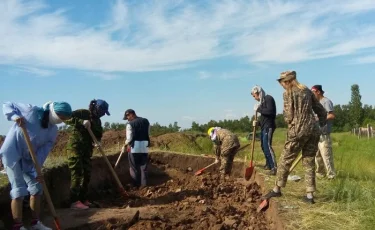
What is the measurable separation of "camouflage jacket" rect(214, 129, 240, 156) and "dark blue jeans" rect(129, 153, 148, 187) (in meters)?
1.59

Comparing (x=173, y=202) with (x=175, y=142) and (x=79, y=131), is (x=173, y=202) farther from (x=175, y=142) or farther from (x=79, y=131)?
(x=175, y=142)

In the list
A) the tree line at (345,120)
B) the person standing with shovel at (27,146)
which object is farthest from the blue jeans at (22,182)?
the tree line at (345,120)

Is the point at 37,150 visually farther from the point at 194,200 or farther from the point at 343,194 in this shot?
the point at 343,194

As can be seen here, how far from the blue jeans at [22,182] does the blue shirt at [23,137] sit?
4cm

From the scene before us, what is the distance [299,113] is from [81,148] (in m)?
A: 3.21

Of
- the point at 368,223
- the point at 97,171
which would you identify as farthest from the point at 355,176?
the point at 97,171

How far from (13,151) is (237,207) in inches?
132

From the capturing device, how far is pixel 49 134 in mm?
5152

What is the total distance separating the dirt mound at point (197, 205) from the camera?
5.43 metres

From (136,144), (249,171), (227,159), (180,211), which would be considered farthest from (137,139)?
(180,211)

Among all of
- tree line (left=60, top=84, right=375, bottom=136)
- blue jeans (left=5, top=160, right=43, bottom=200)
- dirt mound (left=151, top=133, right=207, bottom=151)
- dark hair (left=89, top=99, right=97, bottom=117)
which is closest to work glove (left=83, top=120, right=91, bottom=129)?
dark hair (left=89, top=99, right=97, bottom=117)

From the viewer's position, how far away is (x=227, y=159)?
9.35m

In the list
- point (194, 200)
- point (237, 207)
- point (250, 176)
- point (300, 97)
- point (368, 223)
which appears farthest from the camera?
point (250, 176)

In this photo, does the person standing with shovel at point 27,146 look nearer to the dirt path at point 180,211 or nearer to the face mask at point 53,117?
the face mask at point 53,117
